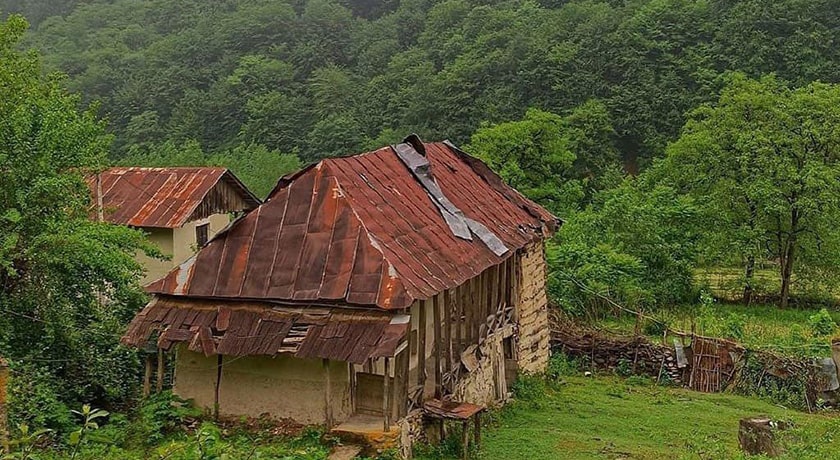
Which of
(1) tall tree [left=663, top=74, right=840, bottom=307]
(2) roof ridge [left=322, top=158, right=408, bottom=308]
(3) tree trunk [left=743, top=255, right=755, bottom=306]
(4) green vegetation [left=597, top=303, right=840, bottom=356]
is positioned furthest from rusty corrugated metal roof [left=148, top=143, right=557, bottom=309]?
(3) tree trunk [left=743, top=255, right=755, bottom=306]

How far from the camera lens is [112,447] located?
31.6 ft

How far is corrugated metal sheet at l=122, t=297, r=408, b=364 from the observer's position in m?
10.6

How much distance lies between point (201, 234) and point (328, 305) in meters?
12.8

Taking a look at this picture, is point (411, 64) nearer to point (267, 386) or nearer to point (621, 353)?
point (621, 353)

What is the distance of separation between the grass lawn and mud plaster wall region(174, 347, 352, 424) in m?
2.72

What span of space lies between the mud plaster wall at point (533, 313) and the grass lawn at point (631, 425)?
832 mm

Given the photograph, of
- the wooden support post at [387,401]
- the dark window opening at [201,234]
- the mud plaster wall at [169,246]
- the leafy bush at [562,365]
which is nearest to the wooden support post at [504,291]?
the leafy bush at [562,365]

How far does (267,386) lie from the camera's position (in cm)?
1170

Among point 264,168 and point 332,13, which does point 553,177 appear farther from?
point 332,13

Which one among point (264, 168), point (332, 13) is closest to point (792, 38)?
point (264, 168)

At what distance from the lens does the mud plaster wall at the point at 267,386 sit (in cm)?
1130

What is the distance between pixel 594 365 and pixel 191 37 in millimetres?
47487

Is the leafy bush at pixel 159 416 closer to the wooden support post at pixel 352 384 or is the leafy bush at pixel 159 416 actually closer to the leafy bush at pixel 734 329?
the wooden support post at pixel 352 384

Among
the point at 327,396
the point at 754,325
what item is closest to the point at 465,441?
the point at 327,396
